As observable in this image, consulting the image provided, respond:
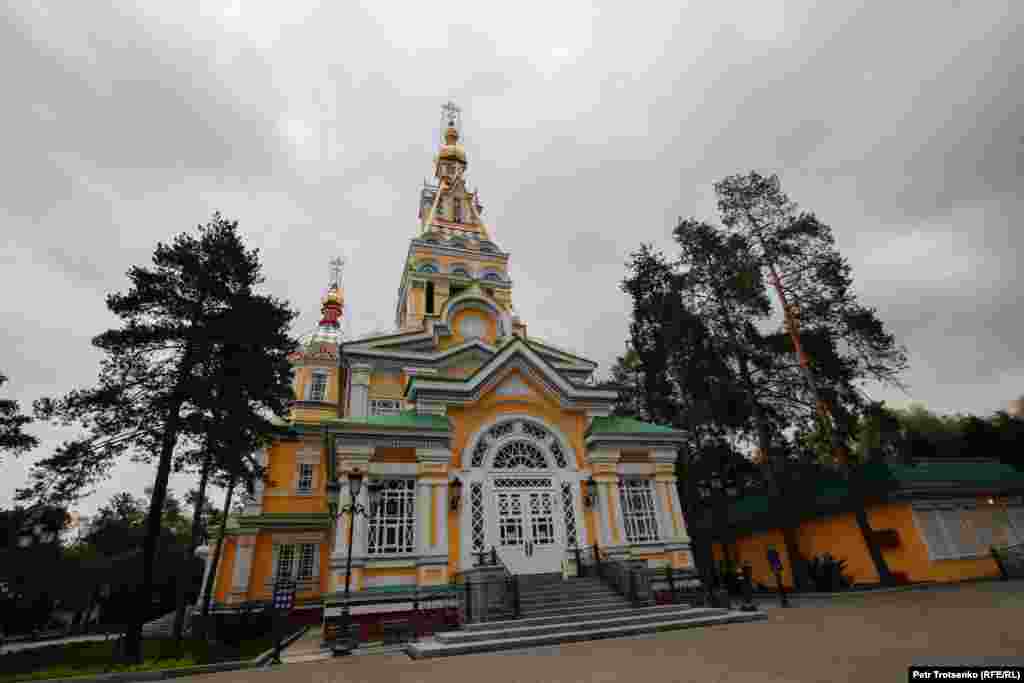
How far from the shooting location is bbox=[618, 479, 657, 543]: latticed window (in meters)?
16.2

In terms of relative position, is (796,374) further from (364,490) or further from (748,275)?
(364,490)

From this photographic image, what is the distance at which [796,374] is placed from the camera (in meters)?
18.9

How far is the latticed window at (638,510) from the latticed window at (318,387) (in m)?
18.8

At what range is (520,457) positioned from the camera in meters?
16.1

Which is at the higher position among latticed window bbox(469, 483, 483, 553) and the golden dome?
the golden dome

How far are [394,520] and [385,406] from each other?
8183 millimetres

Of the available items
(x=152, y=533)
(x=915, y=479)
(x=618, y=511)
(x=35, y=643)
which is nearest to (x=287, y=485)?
(x=152, y=533)

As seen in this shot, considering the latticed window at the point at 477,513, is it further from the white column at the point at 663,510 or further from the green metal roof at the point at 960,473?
the green metal roof at the point at 960,473

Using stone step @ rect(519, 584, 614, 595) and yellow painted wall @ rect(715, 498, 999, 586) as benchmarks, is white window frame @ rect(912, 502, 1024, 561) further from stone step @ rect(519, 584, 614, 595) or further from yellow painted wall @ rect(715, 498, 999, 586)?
stone step @ rect(519, 584, 614, 595)

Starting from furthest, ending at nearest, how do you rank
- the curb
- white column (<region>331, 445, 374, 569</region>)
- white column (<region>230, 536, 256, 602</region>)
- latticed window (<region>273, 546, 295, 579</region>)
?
latticed window (<region>273, 546, 295, 579</region>), white column (<region>230, 536, 256, 602</region>), white column (<region>331, 445, 374, 569</region>), the curb

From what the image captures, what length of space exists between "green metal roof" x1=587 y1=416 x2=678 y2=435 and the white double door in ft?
8.09

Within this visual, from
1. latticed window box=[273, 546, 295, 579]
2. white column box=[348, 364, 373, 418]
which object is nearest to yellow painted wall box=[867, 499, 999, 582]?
white column box=[348, 364, 373, 418]

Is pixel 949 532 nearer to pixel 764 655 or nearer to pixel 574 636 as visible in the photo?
pixel 764 655

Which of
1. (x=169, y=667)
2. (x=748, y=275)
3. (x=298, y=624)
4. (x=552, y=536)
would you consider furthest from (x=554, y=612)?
(x=748, y=275)
